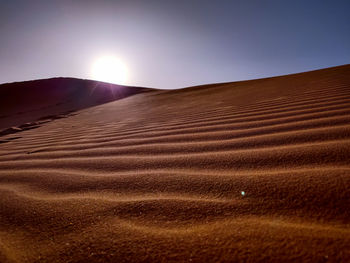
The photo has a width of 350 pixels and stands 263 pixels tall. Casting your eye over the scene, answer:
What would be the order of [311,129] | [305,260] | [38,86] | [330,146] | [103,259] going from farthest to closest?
[38,86]
[311,129]
[330,146]
[103,259]
[305,260]

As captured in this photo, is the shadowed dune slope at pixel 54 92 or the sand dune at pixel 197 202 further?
the shadowed dune slope at pixel 54 92

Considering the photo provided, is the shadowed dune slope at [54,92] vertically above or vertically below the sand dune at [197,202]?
above

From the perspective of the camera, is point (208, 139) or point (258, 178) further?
point (208, 139)

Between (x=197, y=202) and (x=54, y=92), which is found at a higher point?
(x=54, y=92)

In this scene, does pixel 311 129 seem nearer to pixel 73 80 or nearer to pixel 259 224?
pixel 259 224

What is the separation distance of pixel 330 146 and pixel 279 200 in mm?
572

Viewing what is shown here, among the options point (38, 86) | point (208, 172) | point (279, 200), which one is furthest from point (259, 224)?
point (38, 86)

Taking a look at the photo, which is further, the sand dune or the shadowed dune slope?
the shadowed dune slope

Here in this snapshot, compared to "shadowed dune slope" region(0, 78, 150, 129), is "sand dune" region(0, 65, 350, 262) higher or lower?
lower

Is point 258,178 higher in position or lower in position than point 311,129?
lower

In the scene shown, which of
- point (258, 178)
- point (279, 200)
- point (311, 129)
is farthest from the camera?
point (311, 129)

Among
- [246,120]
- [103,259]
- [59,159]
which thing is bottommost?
[103,259]

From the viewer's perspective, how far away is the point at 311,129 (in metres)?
1.42

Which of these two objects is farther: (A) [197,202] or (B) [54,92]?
(B) [54,92]
